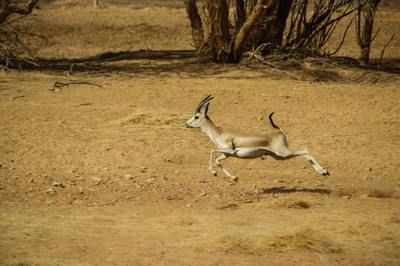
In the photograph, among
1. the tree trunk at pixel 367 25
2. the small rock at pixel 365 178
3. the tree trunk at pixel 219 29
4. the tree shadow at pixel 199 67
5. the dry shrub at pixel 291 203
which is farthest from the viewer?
the tree trunk at pixel 367 25

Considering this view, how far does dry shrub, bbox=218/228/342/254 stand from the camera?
27.9 ft

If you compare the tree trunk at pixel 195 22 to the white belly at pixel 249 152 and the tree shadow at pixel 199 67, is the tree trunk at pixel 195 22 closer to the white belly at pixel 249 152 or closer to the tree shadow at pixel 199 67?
the tree shadow at pixel 199 67

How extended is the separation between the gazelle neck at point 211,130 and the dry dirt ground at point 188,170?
0.56 meters

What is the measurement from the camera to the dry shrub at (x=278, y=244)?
850 centimetres

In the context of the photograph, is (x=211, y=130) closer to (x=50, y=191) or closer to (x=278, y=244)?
(x=50, y=191)

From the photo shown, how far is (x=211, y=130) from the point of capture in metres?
10.9

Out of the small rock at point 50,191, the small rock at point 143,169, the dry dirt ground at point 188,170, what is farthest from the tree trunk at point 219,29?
the small rock at point 50,191

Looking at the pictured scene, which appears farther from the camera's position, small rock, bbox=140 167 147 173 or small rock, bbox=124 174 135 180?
small rock, bbox=140 167 147 173

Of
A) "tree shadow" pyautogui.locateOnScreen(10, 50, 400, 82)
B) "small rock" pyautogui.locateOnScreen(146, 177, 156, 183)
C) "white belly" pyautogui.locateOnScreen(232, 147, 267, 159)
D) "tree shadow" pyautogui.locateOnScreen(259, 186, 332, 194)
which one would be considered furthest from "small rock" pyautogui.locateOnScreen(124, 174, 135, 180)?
"tree shadow" pyautogui.locateOnScreen(10, 50, 400, 82)

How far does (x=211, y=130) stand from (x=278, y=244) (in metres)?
2.59

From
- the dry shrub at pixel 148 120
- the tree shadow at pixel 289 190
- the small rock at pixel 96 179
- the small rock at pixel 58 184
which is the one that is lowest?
the dry shrub at pixel 148 120

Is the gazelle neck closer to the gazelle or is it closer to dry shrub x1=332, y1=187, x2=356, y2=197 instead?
the gazelle

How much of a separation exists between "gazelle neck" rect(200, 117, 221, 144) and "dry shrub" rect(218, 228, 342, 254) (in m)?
2.26

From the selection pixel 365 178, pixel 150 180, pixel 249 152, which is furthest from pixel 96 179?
pixel 365 178
